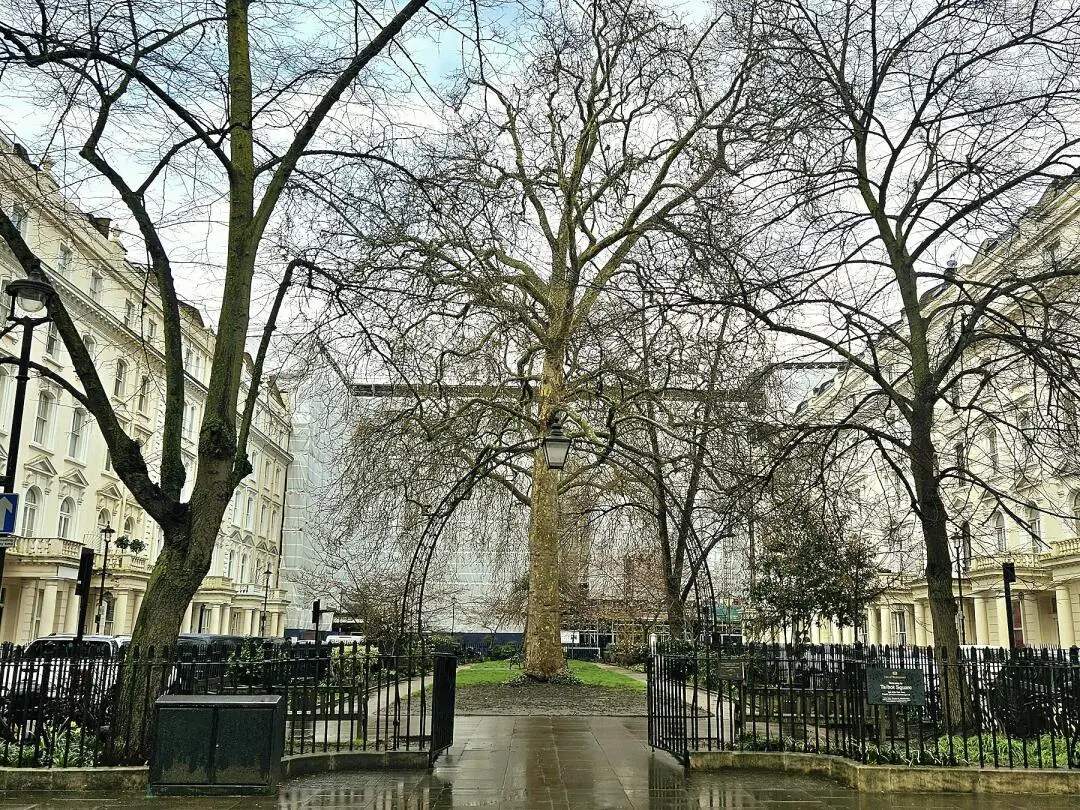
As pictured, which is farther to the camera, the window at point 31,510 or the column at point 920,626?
the column at point 920,626

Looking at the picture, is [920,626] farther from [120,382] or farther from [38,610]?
[38,610]

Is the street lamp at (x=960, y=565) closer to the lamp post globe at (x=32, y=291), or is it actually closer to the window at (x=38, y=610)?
the lamp post globe at (x=32, y=291)

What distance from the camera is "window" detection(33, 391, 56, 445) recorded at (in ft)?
135

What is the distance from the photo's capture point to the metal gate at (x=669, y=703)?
11.1 meters

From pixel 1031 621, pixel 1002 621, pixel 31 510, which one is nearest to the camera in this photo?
pixel 31 510

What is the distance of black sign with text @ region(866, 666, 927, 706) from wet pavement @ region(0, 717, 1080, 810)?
100 centimetres

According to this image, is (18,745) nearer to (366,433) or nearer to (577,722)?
(577,722)

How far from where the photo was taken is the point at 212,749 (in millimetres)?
9227

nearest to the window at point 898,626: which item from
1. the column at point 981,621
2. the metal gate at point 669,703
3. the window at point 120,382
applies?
the column at point 981,621

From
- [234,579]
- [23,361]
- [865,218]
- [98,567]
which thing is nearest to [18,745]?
[23,361]

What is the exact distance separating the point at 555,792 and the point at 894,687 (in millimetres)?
3858

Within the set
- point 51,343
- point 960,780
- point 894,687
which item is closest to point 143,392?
point 894,687

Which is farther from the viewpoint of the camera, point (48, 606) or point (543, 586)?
point (48, 606)

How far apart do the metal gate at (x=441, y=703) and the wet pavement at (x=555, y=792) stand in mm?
249
